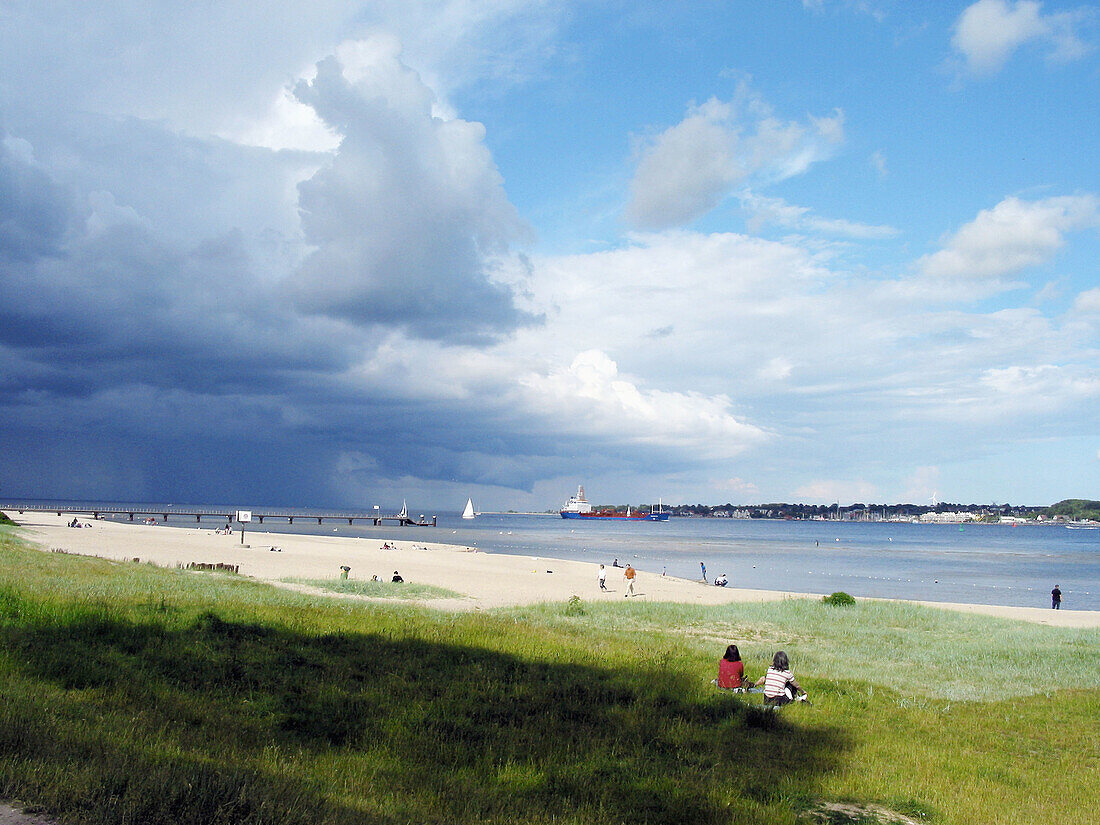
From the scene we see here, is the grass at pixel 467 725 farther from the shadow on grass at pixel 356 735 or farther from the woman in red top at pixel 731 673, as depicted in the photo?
the woman in red top at pixel 731 673

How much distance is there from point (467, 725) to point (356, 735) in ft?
5.01

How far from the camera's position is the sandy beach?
37.0m

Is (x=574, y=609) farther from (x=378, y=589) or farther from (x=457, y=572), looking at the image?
(x=457, y=572)

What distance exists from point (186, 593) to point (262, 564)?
28.2m

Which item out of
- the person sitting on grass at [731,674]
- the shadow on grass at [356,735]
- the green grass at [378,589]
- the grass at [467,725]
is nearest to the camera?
the shadow on grass at [356,735]

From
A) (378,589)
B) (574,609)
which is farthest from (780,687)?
(378,589)

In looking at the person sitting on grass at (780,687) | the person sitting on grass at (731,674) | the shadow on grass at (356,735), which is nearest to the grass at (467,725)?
the shadow on grass at (356,735)

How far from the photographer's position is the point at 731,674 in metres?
14.5

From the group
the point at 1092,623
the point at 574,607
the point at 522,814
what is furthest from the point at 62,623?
the point at 1092,623

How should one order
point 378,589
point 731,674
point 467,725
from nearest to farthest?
1. point 467,725
2. point 731,674
3. point 378,589

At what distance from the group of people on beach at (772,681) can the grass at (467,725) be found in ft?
1.16

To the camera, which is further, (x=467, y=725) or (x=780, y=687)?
(x=780, y=687)

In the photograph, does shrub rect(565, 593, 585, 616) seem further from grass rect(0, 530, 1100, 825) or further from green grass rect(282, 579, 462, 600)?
green grass rect(282, 579, 462, 600)

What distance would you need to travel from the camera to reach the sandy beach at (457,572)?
121ft
